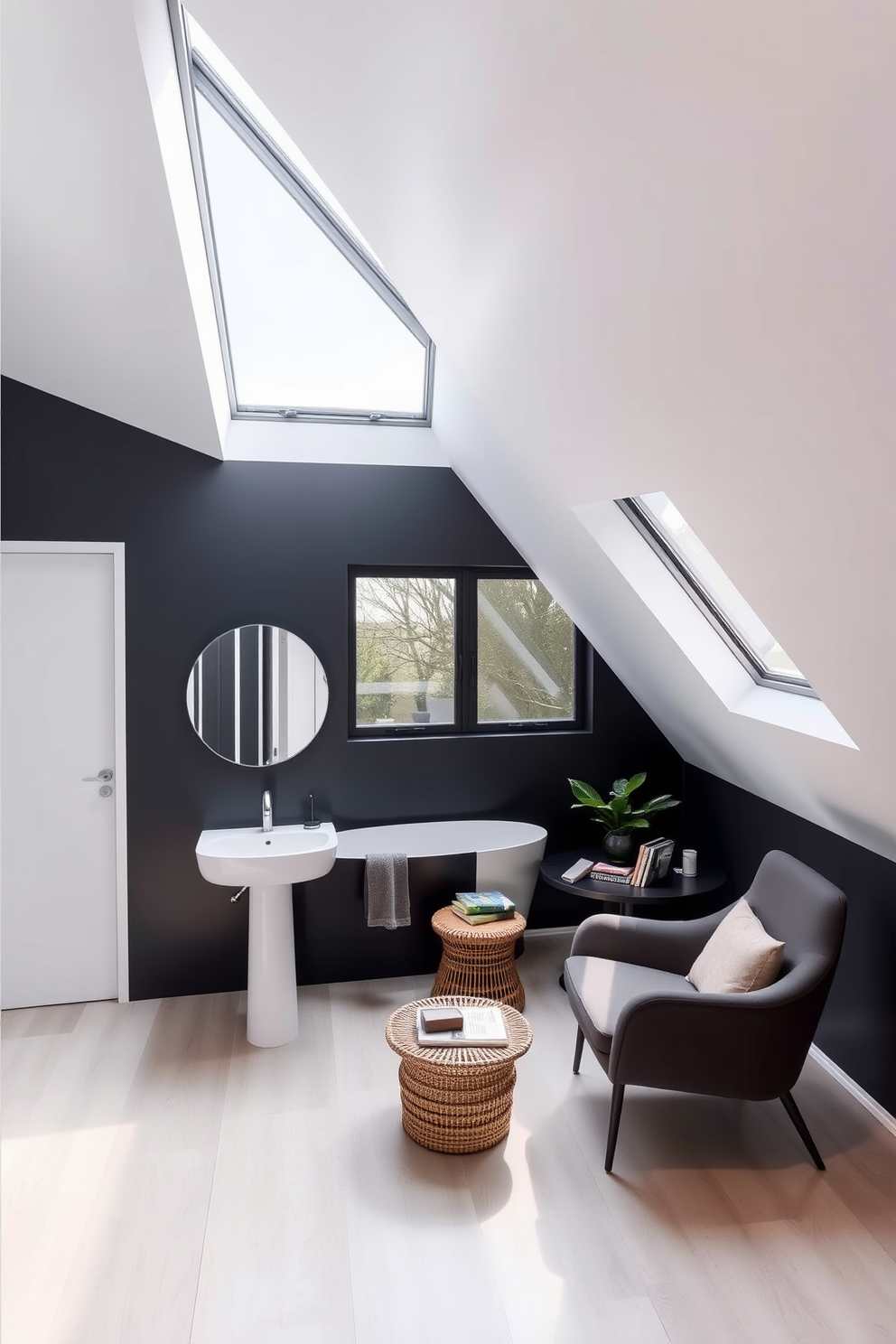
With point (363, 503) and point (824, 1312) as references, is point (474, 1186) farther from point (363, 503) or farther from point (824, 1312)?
point (363, 503)

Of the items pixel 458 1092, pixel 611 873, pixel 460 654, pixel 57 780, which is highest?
pixel 460 654

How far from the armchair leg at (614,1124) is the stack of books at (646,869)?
1.19 metres

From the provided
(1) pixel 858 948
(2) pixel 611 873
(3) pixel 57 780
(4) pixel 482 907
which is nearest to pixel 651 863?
(2) pixel 611 873

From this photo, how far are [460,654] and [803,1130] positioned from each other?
253 cm

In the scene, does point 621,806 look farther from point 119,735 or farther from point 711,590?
point 119,735

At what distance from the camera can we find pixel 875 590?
76.1 inches

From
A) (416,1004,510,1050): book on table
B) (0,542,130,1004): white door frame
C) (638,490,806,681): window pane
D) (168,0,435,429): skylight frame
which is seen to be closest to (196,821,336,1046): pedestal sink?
(0,542,130,1004): white door frame

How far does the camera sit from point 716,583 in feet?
10.6

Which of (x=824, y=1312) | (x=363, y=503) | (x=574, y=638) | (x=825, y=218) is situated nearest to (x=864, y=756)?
(x=824, y=1312)

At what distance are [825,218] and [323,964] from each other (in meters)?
3.74

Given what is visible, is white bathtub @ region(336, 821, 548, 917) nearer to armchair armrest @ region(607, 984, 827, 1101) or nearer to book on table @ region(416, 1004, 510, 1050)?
book on table @ region(416, 1004, 510, 1050)

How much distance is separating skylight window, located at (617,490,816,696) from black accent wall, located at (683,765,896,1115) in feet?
2.40

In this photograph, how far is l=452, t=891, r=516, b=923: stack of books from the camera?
3.86 metres

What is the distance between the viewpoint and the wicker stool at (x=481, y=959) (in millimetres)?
3770
